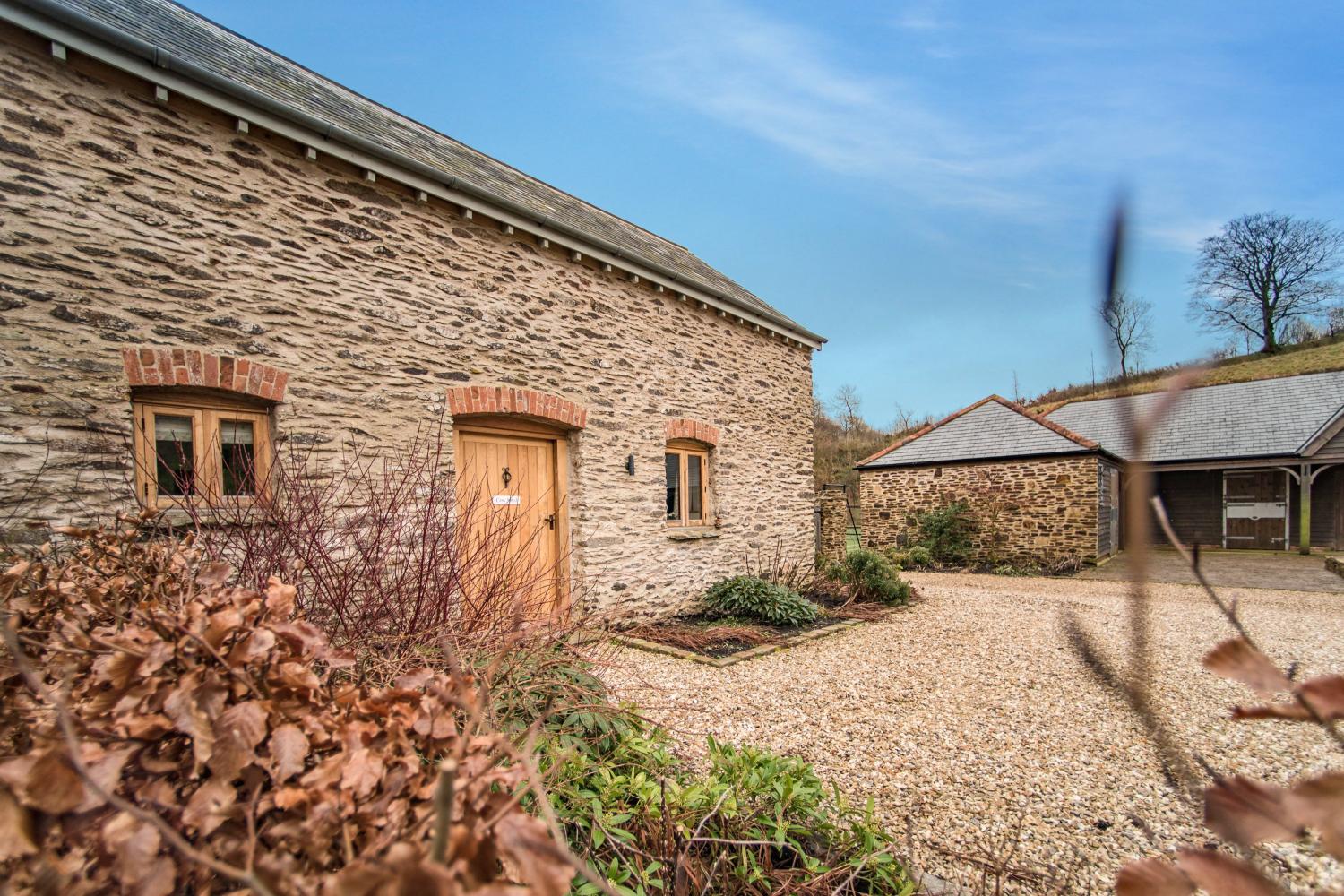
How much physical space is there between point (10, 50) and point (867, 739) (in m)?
6.80

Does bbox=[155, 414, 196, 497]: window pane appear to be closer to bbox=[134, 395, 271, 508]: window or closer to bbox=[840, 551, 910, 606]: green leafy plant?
bbox=[134, 395, 271, 508]: window

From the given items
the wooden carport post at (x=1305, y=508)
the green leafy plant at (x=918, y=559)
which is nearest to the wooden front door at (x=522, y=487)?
the green leafy plant at (x=918, y=559)

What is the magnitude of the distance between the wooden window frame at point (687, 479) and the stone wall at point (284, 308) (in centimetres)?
32

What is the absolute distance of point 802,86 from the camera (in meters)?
5.58

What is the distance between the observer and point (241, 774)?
0.90 metres

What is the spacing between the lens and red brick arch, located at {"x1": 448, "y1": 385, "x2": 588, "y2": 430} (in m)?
5.78

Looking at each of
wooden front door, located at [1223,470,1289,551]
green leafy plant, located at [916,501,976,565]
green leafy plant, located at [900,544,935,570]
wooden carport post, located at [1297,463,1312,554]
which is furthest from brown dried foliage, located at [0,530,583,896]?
wooden front door, located at [1223,470,1289,551]

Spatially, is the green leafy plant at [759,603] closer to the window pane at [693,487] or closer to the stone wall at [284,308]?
the stone wall at [284,308]

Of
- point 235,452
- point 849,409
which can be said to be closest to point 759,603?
point 235,452

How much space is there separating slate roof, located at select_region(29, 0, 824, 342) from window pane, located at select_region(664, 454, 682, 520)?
229 centimetres

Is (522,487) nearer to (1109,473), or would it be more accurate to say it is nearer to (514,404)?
(514,404)

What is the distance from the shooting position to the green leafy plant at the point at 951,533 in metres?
14.9

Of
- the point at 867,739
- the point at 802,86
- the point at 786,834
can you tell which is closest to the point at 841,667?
the point at 867,739

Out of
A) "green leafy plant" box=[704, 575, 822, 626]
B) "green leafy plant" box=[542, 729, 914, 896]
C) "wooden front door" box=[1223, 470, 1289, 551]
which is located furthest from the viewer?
"wooden front door" box=[1223, 470, 1289, 551]
